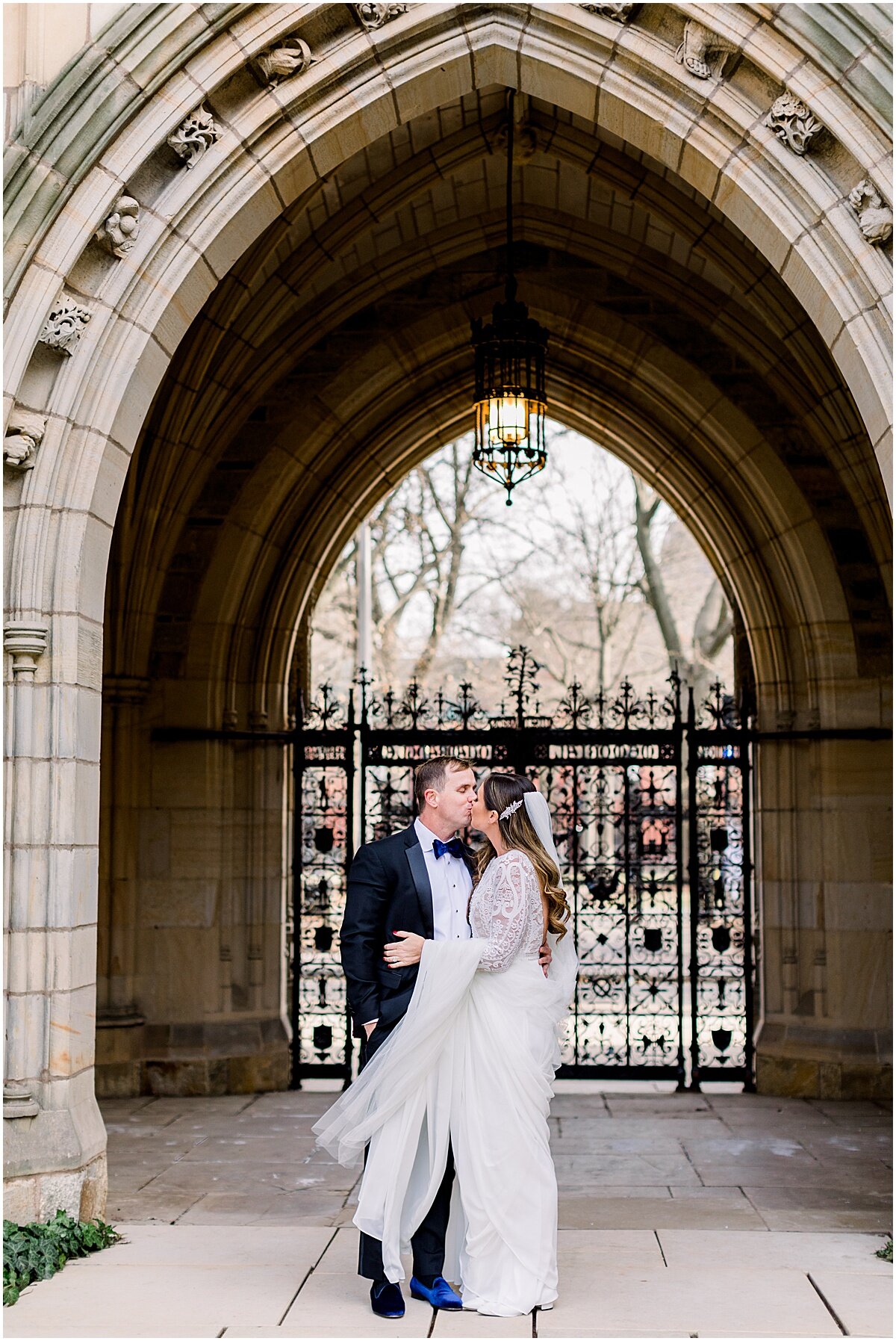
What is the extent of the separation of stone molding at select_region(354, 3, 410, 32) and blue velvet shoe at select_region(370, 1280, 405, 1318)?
12.9 feet

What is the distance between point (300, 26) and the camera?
4.91 metres

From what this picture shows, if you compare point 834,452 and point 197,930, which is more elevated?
point 834,452

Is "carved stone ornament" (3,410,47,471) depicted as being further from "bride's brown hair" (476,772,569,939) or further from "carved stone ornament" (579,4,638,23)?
"carved stone ornament" (579,4,638,23)

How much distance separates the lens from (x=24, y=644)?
470 centimetres

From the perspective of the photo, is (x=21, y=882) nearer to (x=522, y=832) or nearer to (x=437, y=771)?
(x=437, y=771)

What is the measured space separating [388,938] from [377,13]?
9.92 ft

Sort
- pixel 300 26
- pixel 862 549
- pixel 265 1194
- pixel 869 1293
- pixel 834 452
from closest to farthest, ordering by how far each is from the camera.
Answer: pixel 869 1293, pixel 300 26, pixel 265 1194, pixel 834 452, pixel 862 549

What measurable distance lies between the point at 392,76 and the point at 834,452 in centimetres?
395

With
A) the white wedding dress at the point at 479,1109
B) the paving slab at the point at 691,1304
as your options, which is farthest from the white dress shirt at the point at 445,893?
the paving slab at the point at 691,1304

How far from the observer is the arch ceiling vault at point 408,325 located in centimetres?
476

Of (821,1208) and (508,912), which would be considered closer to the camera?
(508,912)

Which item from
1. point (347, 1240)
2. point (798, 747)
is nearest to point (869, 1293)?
point (347, 1240)

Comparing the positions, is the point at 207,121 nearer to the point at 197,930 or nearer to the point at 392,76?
the point at 392,76

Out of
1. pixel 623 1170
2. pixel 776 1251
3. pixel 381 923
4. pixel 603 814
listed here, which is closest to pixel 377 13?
pixel 381 923
